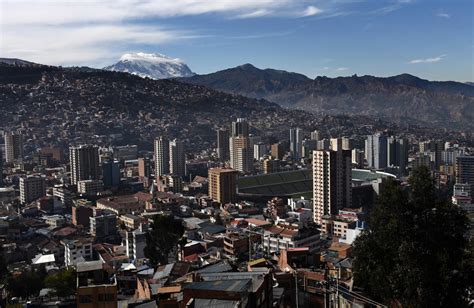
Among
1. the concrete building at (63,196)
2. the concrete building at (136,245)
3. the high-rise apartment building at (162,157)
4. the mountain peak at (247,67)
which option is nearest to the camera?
the concrete building at (136,245)

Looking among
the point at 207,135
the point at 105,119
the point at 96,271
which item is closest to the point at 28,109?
the point at 105,119

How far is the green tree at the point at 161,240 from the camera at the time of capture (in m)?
11.2

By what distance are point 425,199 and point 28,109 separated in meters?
57.4

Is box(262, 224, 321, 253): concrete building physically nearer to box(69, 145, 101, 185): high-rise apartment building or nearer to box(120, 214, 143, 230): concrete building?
box(120, 214, 143, 230): concrete building

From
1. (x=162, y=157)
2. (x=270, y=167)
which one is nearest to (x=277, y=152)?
(x=270, y=167)

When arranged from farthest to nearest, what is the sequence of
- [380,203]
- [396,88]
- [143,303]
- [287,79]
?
1. [287,79]
2. [396,88]
3. [143,303]
4. [380,203]

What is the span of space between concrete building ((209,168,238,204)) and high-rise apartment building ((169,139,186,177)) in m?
9.18

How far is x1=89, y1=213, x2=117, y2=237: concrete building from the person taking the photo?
19.7 meters

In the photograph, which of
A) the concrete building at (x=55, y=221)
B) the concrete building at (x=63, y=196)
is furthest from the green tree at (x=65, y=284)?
the concrete building at (x=63, y=196)

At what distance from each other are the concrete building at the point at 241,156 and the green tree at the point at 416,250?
104 ft

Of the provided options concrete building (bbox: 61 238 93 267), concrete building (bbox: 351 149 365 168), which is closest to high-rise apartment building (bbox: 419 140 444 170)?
concrete building (bbox: 351 149 365 168)

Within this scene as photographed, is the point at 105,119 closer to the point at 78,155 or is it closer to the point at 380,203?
the point at 78,155

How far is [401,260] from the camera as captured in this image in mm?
4570

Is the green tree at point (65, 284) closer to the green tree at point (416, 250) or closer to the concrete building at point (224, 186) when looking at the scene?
the green tree at point (416, 250)
